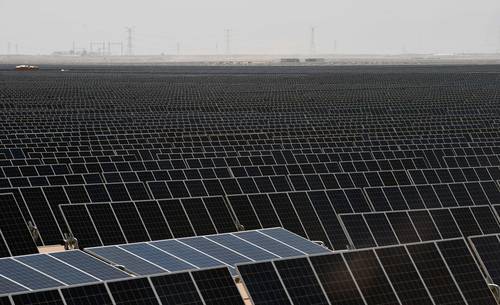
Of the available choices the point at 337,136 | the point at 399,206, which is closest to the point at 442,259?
the point at 399,206

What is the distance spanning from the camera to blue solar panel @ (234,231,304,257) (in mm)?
19250

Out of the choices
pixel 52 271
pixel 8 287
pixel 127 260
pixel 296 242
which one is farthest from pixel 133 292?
pixel 296 242

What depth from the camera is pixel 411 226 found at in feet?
74.9

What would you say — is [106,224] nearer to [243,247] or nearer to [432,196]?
[243,247]

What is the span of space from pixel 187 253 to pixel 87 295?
561 cm

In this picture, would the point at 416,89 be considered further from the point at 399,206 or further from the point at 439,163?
the point at 399,206

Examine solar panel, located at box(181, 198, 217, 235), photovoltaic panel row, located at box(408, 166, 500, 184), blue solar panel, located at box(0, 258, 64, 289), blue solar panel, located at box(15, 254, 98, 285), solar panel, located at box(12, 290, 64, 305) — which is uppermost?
solar panel, located at box(12, 290, 64, 305)

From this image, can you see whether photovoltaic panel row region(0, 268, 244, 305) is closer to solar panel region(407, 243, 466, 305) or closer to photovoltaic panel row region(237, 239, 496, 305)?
photovoltaic panel row region(237, 239, 496, 305)

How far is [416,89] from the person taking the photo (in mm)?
115812

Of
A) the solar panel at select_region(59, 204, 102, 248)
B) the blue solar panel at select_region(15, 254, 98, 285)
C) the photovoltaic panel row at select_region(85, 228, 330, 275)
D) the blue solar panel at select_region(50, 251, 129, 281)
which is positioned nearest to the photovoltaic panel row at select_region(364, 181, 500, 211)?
the solar panel at select_region(59, 204, 102, 248)

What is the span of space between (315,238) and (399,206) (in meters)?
3.60

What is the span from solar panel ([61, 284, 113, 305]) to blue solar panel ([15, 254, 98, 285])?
8.95 ft

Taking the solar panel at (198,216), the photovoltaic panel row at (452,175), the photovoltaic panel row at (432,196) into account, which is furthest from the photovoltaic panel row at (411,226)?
the photovoltaic panel row at (452,175)

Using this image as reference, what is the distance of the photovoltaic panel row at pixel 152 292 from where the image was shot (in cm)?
1284
